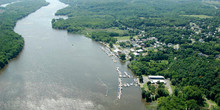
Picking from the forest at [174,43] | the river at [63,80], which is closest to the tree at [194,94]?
the forest at [174,43]

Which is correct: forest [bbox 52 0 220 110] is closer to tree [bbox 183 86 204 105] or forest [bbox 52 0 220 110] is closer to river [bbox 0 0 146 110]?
tree [bbox 183 86 204 105]

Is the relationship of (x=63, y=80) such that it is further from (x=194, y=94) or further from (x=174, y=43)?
(x=174, y=43)

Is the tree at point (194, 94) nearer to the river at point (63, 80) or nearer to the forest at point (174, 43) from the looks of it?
the forest at point (174, 43)

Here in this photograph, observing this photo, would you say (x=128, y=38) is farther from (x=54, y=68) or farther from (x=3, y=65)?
(x=3, y=65)

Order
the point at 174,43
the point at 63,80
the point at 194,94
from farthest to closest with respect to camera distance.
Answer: the point at 174,43, the point at 63,80, the point at 194,94

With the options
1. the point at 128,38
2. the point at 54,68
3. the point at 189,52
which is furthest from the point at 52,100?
the point at 128,38

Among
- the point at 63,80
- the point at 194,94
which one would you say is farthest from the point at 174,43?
the point at 63,80
